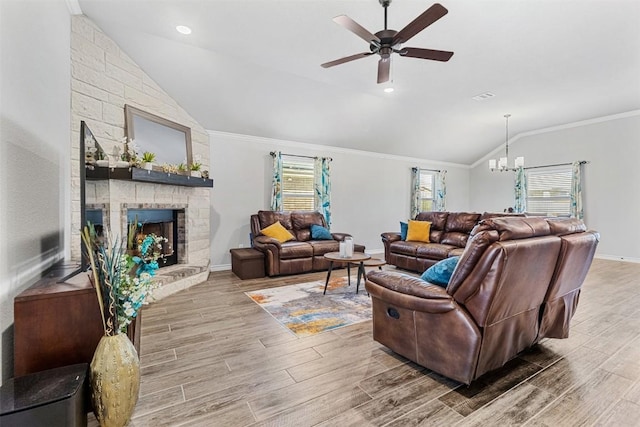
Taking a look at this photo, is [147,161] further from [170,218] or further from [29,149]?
[29,149]

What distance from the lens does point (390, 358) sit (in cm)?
238

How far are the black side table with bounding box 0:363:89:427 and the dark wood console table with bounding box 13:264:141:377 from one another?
17cm

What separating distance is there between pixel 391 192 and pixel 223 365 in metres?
6.32

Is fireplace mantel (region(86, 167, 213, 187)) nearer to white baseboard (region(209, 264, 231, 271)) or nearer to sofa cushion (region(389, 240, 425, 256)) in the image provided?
white baseboard (region(209, 264, 231, 271))

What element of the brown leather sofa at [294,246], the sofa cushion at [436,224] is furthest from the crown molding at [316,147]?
the sofa cushion at [436,224]

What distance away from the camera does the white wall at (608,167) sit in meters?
6.24

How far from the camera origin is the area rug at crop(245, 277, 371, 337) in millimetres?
3035

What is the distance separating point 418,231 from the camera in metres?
5.69

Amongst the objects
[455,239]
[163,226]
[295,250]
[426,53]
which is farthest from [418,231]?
[163,226]

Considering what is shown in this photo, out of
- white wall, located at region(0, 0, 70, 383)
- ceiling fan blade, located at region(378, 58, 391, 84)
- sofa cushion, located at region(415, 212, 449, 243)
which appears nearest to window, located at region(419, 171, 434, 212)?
sofa cushion, located at region(415, 212, 449, 243)

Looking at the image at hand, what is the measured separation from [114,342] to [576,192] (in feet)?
28.8

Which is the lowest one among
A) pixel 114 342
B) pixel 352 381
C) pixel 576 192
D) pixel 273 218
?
pixel 352 381

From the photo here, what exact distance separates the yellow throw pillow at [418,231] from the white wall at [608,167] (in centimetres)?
422

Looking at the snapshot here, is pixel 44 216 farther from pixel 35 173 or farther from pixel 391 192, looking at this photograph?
pixel 391 192
